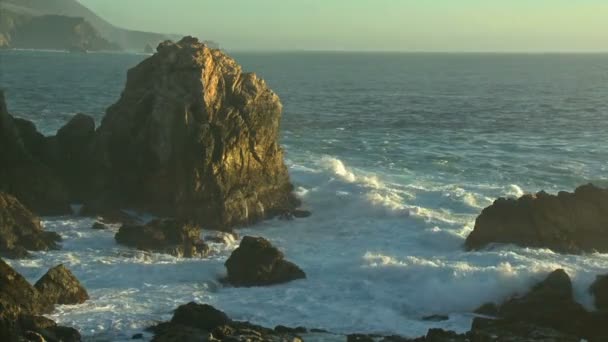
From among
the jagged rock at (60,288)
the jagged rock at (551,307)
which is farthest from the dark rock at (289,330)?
the jagged rock at (60,288)

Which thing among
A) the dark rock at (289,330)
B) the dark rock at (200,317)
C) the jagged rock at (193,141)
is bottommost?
the dark rock at (289,330)

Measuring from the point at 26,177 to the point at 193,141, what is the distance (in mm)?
7231

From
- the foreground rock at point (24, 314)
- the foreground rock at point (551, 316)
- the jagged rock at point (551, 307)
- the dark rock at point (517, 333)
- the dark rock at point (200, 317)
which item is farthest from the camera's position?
the jagged rock at point (551, 307)

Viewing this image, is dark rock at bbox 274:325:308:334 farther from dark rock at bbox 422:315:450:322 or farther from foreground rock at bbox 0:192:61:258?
foreground rock at bbox 0:192:61:258

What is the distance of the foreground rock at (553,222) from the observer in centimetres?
3158

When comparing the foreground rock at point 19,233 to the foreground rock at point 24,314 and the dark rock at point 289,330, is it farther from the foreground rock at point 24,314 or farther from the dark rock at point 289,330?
the dark rock at point 289,330

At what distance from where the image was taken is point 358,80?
447 ft

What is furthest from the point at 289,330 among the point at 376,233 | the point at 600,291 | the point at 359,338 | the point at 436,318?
the point at 376,233

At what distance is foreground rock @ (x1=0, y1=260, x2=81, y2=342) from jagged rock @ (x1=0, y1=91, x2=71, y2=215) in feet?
40.1

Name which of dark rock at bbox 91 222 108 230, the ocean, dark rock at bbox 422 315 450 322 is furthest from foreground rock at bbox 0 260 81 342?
dark rock at bbox 422 315 450 322

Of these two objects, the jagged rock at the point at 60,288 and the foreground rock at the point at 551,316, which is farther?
the jagged rock at the point at 60,288

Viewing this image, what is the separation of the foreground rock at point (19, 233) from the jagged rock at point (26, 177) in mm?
3636

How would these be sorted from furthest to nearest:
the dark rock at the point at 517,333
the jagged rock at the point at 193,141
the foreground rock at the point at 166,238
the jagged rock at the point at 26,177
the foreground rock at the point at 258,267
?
the jagged rock at the point at 193,141 → the jagged rock at the point at 26,177 → the foreground rock at the point at 166,238 → the foreground rock at the point at 258,267 → the dark rock at the point at 517,333

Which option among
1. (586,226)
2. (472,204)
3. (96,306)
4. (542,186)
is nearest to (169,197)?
(96,306)
